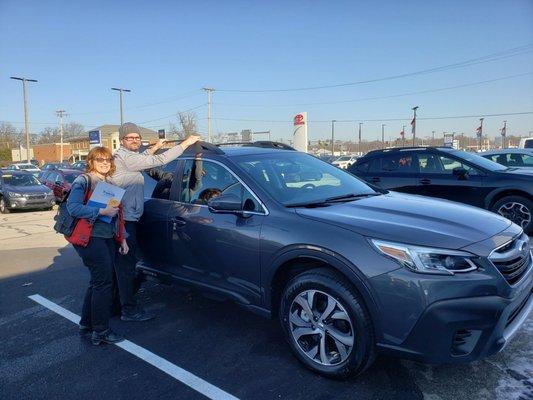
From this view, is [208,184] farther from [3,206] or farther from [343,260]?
[3,206]

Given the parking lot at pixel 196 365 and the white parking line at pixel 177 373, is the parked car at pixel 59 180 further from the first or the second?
the white parking line at pixel 177 373

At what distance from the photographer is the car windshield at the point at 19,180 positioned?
16.7 metres

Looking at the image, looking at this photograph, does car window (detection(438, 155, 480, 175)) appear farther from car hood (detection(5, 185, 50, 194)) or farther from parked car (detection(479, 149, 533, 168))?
car hood (detection(5, 185, 50, 194))

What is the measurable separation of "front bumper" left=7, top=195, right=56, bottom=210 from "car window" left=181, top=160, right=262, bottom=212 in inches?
542

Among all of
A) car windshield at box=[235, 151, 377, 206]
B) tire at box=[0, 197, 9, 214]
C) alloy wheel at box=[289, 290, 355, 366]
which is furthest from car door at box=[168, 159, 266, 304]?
tire at box=[0, 197, 9, 214]

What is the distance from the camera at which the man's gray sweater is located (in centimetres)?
429

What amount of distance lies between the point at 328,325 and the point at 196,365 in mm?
1166

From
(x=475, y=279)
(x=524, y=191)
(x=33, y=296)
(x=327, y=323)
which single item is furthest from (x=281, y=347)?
(x=524, y=191)

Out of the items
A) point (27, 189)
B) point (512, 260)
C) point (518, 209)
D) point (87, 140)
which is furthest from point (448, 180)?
point (87, 140)

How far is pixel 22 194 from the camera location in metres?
15.7

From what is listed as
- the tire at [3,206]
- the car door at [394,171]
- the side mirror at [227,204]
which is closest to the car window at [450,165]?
the car door at [394,171]

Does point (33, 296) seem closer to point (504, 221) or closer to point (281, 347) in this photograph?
point (281, 347)

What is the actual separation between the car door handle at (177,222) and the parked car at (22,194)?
45.4ft

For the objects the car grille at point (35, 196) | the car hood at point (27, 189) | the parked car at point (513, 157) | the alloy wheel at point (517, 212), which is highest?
the parked car at point (513, 157)
